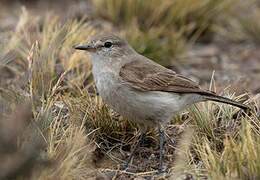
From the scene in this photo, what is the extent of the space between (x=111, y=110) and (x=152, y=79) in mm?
798

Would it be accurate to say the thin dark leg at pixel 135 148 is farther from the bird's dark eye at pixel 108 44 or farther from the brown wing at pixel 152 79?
the bird's dark eye at pixel 108 44

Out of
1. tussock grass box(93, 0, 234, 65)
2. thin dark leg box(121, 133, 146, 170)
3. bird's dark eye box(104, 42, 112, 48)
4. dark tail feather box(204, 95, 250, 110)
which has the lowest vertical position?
thin dark leg box(121, 133, 146, 170)

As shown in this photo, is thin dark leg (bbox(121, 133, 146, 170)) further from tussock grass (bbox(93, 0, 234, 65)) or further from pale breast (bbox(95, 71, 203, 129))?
tussock grass (bbox(93, 0, 234, 65))

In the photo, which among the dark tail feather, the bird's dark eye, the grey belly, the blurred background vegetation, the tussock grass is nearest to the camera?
the blurred background vegetation

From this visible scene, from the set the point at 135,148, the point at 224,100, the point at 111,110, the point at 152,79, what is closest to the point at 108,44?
the point at 152,79

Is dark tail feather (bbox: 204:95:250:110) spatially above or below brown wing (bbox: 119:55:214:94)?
below

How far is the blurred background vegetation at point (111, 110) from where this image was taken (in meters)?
3.66

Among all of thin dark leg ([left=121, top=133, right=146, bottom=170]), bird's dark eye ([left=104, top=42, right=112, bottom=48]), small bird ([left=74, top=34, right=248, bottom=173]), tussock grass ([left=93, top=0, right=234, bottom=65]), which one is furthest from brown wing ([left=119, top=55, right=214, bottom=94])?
tussock grass ([left=93, top=0, right=234, bottom=65])

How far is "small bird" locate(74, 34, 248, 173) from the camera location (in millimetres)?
4445

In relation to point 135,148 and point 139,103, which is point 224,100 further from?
point 135,148

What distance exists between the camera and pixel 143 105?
446cm

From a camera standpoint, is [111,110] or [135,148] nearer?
[135,148]

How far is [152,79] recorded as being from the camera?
4715 mm

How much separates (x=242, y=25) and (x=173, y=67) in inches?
81.0
